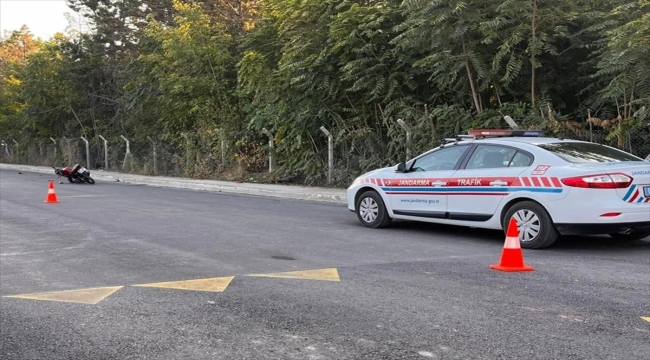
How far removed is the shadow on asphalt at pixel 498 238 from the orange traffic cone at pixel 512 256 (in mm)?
1466

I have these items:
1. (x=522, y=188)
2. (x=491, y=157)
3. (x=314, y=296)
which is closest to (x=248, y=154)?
(x=491, y=157)

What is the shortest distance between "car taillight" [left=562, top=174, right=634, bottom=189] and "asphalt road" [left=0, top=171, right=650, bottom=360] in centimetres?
86

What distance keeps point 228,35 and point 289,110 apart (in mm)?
6676

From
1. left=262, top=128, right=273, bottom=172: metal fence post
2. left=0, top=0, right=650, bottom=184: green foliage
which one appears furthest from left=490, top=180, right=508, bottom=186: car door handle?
left=262, top=128, right=273, bottom=172: metal fence post

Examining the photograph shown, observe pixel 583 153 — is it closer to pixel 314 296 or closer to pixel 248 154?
pixel 314 296

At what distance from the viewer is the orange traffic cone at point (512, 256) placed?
6.63 meters

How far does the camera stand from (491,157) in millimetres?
8633

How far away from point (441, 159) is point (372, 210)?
4.85 ft

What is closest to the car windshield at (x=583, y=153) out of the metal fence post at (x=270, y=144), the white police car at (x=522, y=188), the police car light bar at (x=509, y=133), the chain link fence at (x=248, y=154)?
the white police car at (x=522, y=188)

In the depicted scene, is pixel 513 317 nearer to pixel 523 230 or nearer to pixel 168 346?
pixel 168 346

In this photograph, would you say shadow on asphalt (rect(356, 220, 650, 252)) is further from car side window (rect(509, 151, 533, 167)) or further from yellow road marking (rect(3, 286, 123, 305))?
yellow road marking (rect(3, 286, 123, 305))

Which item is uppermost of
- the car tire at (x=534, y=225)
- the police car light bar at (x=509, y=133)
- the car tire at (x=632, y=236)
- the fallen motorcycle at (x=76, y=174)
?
the police car light bar at (x=509, y=133)

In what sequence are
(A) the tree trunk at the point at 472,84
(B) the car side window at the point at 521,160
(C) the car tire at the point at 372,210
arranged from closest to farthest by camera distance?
1. (B) the car side window at the point at 521,160
2. (C) the car tire at the point at 372,210
3. (A) the tree trunk at the point at 472,84

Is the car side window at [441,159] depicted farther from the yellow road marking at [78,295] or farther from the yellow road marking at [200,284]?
the yellow road marking at [78,295]
